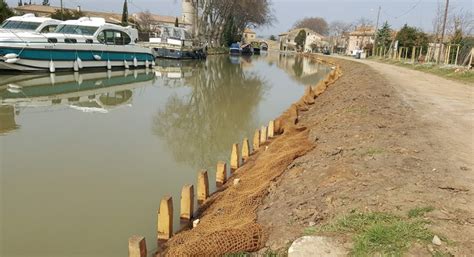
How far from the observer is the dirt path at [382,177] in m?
3.93

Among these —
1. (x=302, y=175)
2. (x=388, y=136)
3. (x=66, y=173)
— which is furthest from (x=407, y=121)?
(x=66, y=173)

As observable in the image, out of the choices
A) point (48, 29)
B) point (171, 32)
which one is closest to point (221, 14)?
point (171, 32)

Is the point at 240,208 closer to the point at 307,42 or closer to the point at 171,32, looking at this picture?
the point at 171,32

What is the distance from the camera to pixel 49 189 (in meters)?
6.50

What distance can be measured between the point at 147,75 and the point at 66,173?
1868 centimetres

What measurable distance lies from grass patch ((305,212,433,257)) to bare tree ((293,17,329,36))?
139220 mm

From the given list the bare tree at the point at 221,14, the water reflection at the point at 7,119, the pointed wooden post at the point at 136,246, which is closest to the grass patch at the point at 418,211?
the pointed wooden post at the point at 136,246

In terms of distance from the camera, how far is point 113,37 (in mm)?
25516

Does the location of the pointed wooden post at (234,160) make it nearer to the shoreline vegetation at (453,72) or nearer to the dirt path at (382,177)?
the dirt path at (382,177)

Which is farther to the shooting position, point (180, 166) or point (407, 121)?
point (407, 121)

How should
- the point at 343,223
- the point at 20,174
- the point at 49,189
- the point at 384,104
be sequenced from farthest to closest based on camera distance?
→ the point at 384,104, the point at 20,174, the point at 49,189, the point at 343,223

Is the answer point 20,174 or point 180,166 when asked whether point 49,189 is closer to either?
point 20,174

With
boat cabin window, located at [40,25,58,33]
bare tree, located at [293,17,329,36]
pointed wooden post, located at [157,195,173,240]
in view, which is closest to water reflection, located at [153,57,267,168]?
pointed wooden post, located at [157,195,173,240]

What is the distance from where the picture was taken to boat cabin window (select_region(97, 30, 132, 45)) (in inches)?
972
